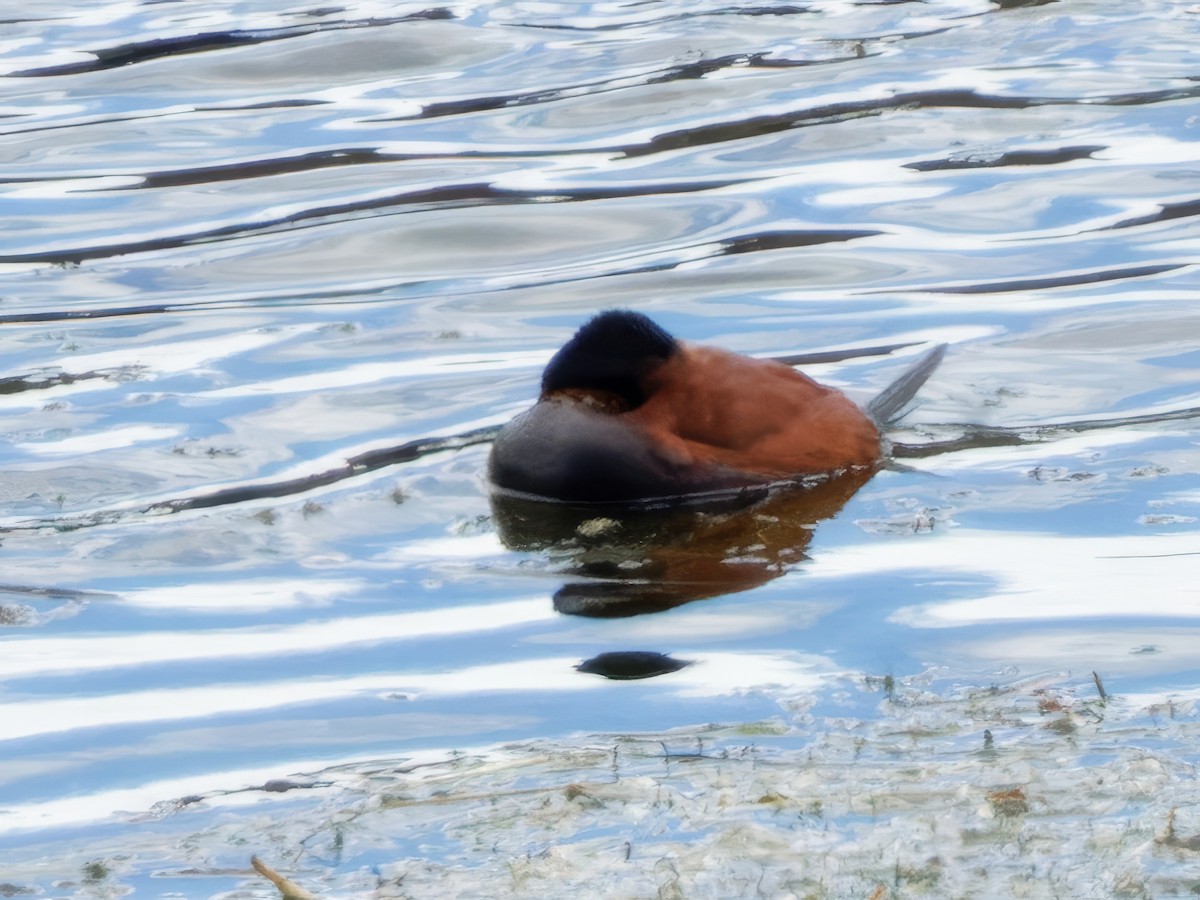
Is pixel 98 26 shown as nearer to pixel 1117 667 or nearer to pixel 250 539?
pixel 250 539

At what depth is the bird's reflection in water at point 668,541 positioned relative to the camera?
545cm

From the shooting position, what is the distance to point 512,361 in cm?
800

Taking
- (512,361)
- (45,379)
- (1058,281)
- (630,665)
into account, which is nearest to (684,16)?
(1058,281)

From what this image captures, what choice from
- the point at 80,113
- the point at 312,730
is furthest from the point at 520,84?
the point at 312,730

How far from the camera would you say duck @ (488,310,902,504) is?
6.07m

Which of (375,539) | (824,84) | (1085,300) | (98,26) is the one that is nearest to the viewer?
A: (375,539)

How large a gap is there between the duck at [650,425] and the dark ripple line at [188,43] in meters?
9.41

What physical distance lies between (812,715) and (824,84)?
367 inches

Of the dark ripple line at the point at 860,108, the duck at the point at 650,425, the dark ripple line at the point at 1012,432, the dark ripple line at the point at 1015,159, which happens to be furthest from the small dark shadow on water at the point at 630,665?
the dark ripple line at the point at 860,108

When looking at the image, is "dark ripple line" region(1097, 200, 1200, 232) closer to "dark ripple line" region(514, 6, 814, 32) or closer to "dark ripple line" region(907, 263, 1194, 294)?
"dark ripple line" region(907, 263, 1194, 294)

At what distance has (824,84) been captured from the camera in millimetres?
13188

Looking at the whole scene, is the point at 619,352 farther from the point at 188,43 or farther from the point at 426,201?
the point at 188,43

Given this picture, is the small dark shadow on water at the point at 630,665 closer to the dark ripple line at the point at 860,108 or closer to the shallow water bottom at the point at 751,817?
the shallow water bottom at the point at 751,817

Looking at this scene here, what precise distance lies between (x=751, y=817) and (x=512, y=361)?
14.6ft
